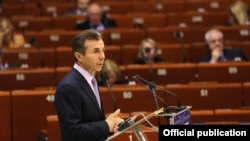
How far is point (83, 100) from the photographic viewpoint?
3.29 m

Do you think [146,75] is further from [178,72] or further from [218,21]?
[218,21]

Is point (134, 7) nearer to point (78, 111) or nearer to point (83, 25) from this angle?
point (83, 25)

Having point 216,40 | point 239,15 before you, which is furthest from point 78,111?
point 239,15

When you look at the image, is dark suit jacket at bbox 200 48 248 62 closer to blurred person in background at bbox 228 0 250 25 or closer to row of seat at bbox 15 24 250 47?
row of seat at bbox 15 24 250 47

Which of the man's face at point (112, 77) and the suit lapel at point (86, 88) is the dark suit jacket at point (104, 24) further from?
the suit lapel at point (86, 88)

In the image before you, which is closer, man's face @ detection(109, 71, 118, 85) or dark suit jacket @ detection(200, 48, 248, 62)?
man's face @ detection(109, 71, 118, 85)

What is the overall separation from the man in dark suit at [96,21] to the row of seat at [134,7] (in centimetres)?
107

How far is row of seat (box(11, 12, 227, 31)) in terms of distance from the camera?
332 inches

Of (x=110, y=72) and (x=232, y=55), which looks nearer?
(x=110, y=72)

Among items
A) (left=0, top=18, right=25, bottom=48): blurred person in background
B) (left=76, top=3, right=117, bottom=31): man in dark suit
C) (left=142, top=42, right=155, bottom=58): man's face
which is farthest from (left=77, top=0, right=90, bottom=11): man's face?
(left=142, top=42, right=155, bottom=58): man's face

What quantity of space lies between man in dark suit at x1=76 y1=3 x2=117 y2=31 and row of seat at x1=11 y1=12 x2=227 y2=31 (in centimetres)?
25

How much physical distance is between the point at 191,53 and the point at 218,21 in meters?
1.36

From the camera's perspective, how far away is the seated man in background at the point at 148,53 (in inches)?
266

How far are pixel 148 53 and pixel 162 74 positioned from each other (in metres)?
0.44
